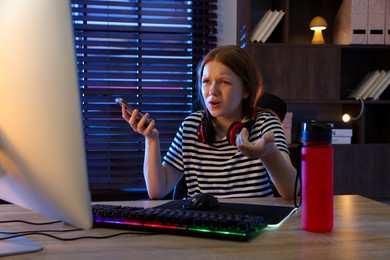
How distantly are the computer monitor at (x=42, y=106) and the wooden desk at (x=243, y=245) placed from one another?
70mm

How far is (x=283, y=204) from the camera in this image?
46.1 inches

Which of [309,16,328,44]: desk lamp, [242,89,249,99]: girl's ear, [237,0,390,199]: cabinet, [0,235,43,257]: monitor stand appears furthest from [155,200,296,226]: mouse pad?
[309,16,328,44]: desk lamp

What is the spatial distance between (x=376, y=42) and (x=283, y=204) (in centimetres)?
200

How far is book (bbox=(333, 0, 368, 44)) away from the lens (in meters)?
2.75

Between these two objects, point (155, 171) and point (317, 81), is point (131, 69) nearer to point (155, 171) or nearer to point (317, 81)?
point (317, 81)

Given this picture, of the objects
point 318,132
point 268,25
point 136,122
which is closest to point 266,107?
point 136,122

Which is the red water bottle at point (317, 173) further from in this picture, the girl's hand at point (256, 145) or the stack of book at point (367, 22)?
the stack of book at point (367, 22)

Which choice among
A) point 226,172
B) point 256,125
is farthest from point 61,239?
point 256,125

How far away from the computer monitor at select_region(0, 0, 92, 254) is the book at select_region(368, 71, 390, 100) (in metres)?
2.52

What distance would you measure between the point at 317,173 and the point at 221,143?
2.40 ft

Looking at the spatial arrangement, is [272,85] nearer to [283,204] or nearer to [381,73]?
[381,73]

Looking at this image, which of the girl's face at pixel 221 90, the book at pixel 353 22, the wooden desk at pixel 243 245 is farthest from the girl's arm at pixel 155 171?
the book at pixel 353 22

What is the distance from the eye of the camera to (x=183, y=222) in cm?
84

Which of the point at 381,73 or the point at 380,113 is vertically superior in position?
the point at 381,73
